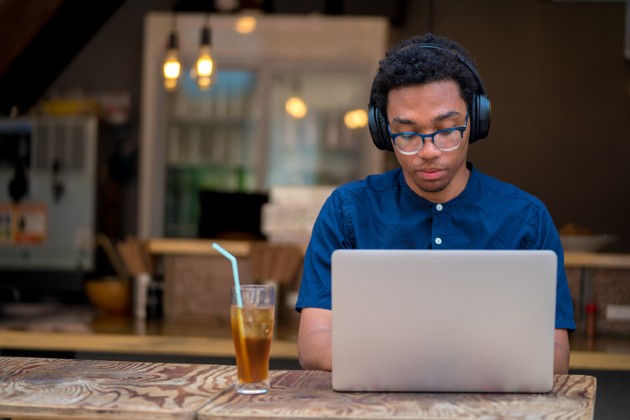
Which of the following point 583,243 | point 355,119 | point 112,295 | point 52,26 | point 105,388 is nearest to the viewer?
point 105,388

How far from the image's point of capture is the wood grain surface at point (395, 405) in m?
1.39

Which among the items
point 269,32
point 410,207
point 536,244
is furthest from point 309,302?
point 269,32

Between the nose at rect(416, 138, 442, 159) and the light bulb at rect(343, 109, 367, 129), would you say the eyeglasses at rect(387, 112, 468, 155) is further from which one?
the light bulb at rect(343, 109, 367, 129)

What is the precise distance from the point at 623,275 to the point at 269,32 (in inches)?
129

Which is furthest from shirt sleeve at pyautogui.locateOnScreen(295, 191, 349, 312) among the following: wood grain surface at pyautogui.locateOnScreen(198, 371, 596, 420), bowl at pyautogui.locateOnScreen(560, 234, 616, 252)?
bowl at pyautogui.locateOnScreen(560, 234, 616, 252)

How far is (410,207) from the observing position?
6.99ft

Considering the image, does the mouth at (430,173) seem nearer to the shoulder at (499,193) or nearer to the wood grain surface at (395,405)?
the shoulder at (499,193)

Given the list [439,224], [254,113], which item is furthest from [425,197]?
[254,113]

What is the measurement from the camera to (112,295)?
4387 mm

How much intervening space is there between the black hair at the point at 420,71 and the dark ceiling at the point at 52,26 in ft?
10.1

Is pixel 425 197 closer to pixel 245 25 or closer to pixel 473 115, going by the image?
pixel 473 115

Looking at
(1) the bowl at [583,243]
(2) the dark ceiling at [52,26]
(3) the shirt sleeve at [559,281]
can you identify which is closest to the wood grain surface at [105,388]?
(3) the shirt sleeve at [559,281]

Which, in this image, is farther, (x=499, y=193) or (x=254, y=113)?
(x=254, y=113)

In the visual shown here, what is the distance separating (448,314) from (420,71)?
Answer: 61 cm
